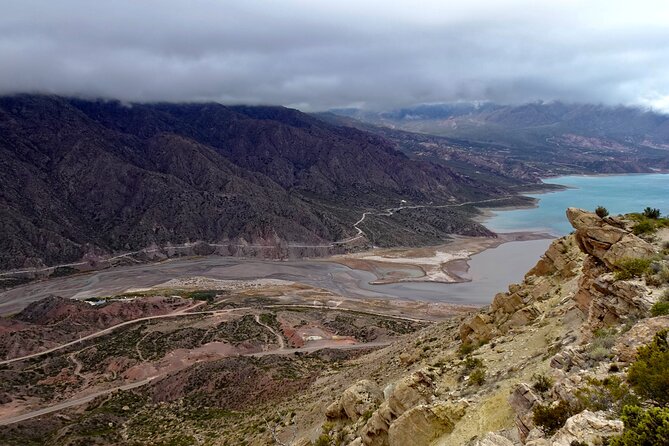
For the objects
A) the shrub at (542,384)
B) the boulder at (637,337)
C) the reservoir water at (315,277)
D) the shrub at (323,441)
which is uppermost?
the boulder at (637,337)

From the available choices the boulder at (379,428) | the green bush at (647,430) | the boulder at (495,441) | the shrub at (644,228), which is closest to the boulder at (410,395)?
the boulder at (379,428)

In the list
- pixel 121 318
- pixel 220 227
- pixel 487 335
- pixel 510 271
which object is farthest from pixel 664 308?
pixel 220 227

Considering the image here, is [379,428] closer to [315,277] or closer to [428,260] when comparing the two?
[315,277]

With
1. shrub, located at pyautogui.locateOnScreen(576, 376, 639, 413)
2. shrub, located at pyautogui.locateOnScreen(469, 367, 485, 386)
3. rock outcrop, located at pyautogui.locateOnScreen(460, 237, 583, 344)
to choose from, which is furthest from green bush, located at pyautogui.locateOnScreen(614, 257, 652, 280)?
rock outcrop, located at pyautogui.locateOnScreen(460, 237, 583, 344)

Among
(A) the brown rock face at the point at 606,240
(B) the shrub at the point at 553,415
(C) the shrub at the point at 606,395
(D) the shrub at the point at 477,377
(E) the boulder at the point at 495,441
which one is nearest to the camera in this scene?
(C) the shrub at the point at 606,395

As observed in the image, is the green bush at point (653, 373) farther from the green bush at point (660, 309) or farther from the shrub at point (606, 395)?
the green bush at point (660, 309)

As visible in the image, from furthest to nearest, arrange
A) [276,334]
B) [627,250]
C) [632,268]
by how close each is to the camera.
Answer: [276,334] < [627,250] < [632,268]

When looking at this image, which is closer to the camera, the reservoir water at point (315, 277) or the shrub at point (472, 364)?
the shrub at point (472, 364)

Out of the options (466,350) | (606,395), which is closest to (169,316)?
(466,350)
